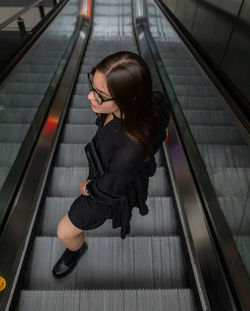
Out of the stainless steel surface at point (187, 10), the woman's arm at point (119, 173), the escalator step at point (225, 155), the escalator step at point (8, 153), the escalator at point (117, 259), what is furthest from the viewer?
the stainless steel surface at point (187, 10)

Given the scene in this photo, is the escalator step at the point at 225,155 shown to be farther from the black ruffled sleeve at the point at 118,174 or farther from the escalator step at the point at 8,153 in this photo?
the escalator step at the point at 8,153

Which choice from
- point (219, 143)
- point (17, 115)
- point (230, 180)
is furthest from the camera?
point (17, 115)

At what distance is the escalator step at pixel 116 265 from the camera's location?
2.32 metres

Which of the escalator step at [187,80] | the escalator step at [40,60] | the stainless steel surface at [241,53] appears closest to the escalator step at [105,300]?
the escalator step at [187,80]

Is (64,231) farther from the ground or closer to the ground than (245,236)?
closer to the ground

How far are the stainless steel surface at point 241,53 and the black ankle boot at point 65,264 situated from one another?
381 centimetres

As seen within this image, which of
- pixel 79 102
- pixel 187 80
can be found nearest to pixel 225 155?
pixel 187 80

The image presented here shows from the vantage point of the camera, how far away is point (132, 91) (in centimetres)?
127

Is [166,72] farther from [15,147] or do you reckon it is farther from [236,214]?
[236,214]

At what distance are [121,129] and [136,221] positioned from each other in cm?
157

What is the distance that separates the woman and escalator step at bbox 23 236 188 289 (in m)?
0.76

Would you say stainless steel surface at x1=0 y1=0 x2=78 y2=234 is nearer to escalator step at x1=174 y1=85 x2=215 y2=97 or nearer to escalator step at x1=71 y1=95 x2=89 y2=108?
escalator step at x1=71 y1=95 x2=89 y2=108

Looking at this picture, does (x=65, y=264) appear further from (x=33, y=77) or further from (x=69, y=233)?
(x=33, y=77)

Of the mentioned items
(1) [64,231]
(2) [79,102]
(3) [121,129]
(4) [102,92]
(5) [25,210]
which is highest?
(4) [102,92]
